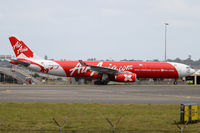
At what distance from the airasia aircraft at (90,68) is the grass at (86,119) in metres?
32.0

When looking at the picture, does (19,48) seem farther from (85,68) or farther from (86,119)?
(86,119)

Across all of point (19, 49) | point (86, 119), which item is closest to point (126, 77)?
point (19, 49)

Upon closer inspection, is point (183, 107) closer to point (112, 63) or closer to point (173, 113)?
point (173, 113)

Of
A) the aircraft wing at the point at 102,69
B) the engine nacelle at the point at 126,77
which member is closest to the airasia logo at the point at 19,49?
the aircraft wing at the point at 102,69

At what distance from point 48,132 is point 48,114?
551 centimetres

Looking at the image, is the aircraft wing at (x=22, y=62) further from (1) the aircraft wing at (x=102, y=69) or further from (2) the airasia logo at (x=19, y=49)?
(1) the aircraft wing at (x=102, y=69)

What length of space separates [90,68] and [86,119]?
37777 mm

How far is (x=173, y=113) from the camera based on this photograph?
1891 cm

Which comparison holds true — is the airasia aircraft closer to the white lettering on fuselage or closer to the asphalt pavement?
the white lettering on fuselage

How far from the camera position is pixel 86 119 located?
1623 centimetres

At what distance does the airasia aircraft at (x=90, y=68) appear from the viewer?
176 feet

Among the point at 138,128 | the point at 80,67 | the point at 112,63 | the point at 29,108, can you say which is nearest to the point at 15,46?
the point at 80,67

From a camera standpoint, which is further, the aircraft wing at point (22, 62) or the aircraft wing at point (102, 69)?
the aircraft wing at point (22, 62)

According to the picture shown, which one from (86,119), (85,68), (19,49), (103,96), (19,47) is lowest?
(103,96)
